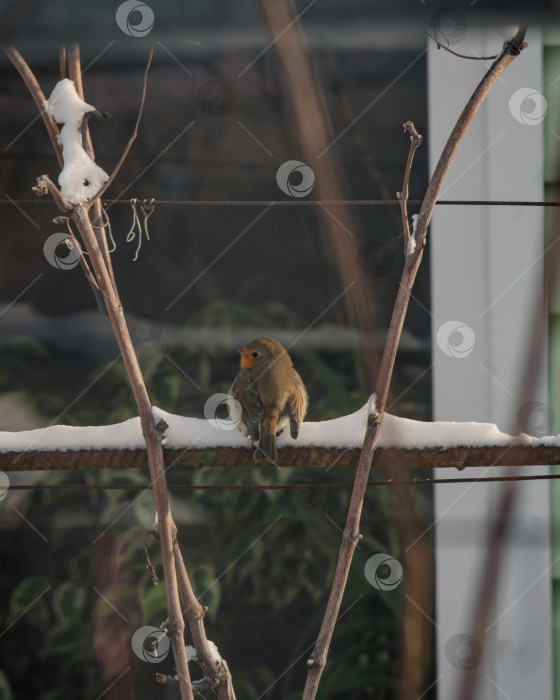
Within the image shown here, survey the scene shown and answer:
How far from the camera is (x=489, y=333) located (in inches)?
91.2

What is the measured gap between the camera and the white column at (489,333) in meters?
2.24

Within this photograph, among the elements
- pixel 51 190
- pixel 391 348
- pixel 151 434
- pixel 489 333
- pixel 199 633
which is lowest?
pixel 199 633

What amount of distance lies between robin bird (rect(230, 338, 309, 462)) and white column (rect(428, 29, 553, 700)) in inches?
24.5

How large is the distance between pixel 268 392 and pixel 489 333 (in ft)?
2.71

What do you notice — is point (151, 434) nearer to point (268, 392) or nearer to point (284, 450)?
point (284, 450)

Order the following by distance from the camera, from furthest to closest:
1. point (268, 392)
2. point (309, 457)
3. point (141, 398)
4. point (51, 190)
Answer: point (268, 392) < point (309, 457) < point (141, 398) < point (51, 190)

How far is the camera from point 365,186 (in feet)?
8.45

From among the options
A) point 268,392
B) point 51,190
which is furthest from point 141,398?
point 268,392

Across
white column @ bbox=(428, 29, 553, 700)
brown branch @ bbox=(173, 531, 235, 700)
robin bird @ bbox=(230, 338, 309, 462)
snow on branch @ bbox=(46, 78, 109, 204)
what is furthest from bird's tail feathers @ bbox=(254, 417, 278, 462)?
white column @ bbox=(428, 29, 553, 700)

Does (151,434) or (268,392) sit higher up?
(268,392)

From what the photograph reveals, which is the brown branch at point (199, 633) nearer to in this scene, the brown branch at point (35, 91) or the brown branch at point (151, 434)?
the brown branch at point (151, 434)

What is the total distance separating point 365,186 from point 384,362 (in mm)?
1569

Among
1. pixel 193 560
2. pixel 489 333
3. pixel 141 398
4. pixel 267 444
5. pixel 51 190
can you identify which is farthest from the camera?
pixel 193 560

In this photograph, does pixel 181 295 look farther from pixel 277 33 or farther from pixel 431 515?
pixel 431 515
